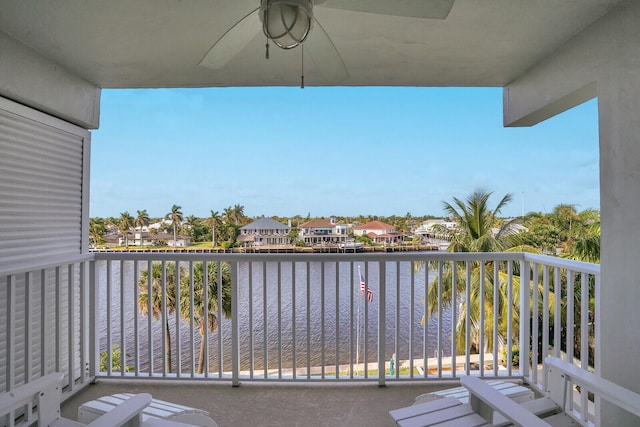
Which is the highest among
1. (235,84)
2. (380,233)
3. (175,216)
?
(235,84)

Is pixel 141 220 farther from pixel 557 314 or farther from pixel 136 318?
pixel 557 314

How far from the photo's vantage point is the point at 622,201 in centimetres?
185

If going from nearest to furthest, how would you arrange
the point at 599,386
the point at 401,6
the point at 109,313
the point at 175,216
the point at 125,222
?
the point at 599,386 → the point at 401,6 → the point at 109,313 → the point at 125,222 → the point at 175,216

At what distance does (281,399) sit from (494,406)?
1.53m

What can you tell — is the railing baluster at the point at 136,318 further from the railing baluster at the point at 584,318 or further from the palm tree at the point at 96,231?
the railing baluster at the point at 584,318

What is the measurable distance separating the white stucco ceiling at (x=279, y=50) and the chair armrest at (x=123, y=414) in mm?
1982

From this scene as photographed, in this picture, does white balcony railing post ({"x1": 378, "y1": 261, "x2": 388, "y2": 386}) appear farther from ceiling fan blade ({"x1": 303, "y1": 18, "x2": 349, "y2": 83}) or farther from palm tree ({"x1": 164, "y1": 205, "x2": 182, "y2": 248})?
palm tree ({"x1": 164, "y1": 205, "x2": 182, "y2": 248})

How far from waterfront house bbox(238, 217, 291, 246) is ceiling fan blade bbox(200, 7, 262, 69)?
65.8 inches

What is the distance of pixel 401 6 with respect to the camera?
1513 mm

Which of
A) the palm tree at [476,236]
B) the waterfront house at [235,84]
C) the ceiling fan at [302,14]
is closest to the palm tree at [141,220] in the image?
the waterfront house at [235,84]

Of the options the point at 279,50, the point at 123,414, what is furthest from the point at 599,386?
the point at 279,50

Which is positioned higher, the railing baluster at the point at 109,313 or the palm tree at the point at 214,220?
the palm tree at the point at 214,220

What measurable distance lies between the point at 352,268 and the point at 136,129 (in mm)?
17983

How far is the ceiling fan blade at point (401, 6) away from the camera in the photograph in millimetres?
1471
